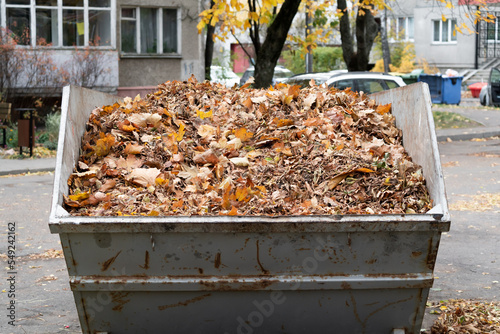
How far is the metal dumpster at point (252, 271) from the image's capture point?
361 centimetres

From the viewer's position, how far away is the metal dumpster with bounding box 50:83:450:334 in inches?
142

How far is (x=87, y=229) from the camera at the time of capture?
3.62 metres

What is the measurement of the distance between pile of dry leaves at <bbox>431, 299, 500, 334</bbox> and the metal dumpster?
2.66ft

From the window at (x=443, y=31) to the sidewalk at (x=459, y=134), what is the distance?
39.8 ft

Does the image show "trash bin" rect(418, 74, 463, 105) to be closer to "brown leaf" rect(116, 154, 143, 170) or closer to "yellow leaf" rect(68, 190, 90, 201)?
"brown leaf" rect(116, 154, 143, 170)

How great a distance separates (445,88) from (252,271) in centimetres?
2749

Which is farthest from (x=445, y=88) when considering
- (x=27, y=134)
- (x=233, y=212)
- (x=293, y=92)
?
(x=233, y=212)

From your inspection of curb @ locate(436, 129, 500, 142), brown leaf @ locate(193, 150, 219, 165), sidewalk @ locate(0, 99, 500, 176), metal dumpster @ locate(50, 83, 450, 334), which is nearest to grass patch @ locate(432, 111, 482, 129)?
sidewalk @ locate(0, 99, 500, 176)

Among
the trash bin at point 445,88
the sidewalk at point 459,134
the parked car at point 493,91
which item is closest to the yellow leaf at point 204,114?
the sidewalk at point 459,134

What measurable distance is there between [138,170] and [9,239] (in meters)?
3.73

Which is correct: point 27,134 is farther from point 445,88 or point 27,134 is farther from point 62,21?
point 445,88

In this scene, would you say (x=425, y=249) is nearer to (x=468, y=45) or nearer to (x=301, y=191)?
(x=301, y=191)

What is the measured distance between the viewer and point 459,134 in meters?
19.0

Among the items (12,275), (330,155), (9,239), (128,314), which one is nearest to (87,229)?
(128,314)
